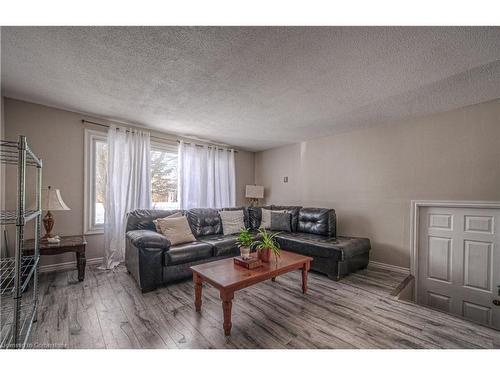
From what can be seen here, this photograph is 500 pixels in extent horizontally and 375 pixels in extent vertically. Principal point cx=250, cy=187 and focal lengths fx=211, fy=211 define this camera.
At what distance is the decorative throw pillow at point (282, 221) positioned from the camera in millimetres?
3956

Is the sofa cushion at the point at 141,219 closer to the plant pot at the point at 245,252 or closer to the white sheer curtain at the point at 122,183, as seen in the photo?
the white sheer curtain at the point at 122,183

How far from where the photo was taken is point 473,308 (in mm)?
2637

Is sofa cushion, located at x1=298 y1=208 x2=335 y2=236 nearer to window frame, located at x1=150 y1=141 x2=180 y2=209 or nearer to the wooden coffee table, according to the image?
the wooden coffee table

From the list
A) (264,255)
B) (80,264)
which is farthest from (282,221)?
(80,264)

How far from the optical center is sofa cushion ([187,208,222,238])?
354cm

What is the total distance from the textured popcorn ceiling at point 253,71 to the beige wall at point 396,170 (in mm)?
308

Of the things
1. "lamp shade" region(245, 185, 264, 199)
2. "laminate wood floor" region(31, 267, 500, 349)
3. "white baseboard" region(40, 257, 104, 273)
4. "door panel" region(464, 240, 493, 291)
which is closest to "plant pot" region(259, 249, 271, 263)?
"laminate wood floor" region(31, 267, 500, 349)

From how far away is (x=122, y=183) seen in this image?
3439mm

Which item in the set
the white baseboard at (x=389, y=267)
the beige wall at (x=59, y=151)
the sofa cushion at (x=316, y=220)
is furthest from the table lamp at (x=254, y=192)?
the beige wall at (x=59, y=151)

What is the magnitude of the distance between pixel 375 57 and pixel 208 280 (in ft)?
7.71

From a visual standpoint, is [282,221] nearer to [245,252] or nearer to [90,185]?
[245,252]
